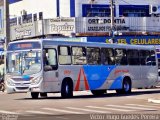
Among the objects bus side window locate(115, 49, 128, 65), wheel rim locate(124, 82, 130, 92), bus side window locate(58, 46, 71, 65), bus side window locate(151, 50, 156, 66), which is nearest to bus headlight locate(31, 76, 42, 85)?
bus side window locate(58, 46, 71, 65)

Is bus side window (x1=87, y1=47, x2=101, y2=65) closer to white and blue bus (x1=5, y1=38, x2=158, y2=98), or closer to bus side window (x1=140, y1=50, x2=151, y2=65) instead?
white and blue bus (x1=5, y1=38, x2=158, y2=98)

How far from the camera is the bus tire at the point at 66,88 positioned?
90.4ft

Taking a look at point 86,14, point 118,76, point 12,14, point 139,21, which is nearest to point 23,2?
point 12,14

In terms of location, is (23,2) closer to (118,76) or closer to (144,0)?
(144,0)

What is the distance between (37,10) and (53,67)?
110 ft

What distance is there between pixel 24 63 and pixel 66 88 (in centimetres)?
262

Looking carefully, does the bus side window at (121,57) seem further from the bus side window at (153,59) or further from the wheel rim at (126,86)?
the bus side window at (153,59)

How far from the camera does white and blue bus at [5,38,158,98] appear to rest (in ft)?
87.4

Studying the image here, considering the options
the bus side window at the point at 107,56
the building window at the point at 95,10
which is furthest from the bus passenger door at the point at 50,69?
the building window at the point at 95,10

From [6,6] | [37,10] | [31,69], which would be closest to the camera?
[31,69]

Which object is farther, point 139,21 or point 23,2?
point 23,2

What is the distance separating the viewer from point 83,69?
2886 centimetres

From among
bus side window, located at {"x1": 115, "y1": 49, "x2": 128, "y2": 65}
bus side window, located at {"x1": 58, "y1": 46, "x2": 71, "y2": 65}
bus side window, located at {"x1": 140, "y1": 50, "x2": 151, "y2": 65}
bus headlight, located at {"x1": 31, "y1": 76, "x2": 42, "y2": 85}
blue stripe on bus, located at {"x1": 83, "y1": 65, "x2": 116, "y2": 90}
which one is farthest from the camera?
bus side window, located at {"x1": 140, "y1": 50, "x2": 151, "y2": 65}

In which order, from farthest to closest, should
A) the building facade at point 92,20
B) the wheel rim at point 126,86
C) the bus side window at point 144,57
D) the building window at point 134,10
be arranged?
the building window at point 134,10 < the building facade at point 92,20 < the bus side window at point 144,57 < the wheel rim at point 126,86
